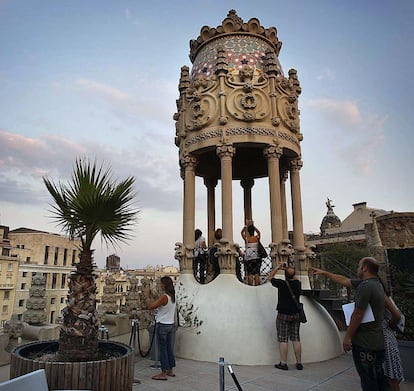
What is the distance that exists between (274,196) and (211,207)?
404 cm

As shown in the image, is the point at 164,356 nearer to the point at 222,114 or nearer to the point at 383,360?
the point at 383,360

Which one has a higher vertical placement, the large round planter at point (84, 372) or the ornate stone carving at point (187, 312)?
the ornate stone carving at point (187, 312)

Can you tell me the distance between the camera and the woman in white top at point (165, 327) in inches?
Answer: 255

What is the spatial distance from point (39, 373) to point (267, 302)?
6236 mm

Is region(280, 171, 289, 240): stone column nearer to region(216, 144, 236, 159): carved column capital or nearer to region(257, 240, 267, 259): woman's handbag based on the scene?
region(257, 240, 267, 259): woman's handbag

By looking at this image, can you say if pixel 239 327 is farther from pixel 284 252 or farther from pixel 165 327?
pixel 284 252

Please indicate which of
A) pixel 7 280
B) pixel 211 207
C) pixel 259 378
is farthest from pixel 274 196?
pixel 7 280

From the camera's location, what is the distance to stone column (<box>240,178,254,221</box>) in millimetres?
13688

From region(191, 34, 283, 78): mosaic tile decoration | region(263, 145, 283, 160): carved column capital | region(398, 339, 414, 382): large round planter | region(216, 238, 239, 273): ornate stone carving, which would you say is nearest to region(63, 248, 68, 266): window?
region(191, 34, 283, 78): mosaic tile decoration

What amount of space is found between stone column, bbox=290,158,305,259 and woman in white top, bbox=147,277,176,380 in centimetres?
502

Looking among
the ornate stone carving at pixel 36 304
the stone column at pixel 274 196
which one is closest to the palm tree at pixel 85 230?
the ornate stone carving at pixel 36 304

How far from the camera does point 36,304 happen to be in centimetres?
757

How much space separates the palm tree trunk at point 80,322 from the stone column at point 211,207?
849 centimetres

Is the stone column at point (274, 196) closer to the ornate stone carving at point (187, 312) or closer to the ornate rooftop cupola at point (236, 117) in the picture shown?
the ornate rooftop cupola at point (236, 117)
